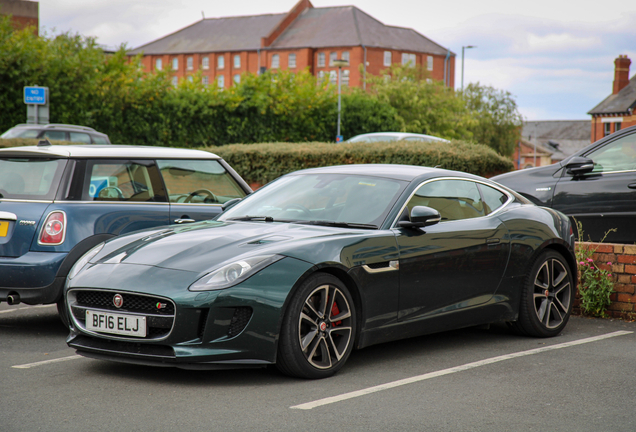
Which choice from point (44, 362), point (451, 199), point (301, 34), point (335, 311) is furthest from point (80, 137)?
point (301, 34)

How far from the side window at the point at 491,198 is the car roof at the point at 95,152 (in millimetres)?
2981

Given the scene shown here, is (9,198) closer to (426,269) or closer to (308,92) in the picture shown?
(426,269)

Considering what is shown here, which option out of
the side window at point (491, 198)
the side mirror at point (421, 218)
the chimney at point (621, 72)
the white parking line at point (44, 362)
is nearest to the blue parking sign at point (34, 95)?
the white parking line at point (44, 362)

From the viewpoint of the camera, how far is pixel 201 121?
2777 cm

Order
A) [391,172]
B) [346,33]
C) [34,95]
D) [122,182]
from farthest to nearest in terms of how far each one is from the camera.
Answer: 1. [346,33]
2. [34,95]
3. [122,182]
4. [391,172]

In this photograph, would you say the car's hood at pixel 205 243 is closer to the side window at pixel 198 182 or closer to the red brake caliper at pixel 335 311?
Answer: the red brake caliper at pixel 335 311

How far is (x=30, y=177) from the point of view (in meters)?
6.62

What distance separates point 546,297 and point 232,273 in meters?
3.21

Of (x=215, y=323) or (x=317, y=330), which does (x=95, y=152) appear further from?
(x=317, y=330)

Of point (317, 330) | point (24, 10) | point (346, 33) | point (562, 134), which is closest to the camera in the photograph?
point (317, 330)

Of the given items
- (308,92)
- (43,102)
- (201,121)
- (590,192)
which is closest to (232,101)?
(201,121)

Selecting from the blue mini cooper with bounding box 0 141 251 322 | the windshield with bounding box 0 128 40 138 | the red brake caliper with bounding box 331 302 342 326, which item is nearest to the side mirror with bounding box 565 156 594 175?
the blue mini cooper with bounding box 0 141 251 322

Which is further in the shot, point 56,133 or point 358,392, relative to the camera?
point 56,133

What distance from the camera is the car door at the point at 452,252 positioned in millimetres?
5496
